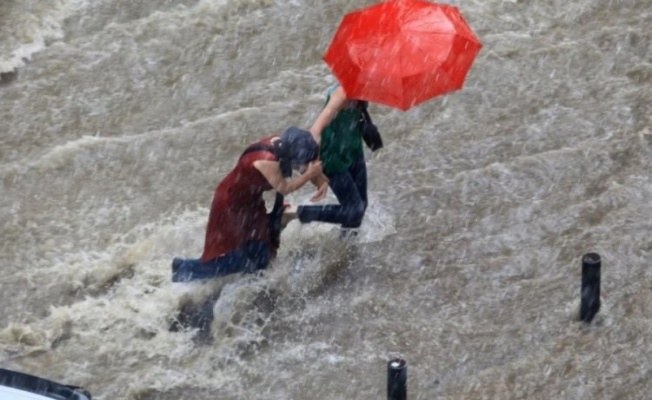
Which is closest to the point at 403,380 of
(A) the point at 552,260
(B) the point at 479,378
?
(B) the point at 479,378

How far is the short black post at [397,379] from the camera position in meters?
7.68

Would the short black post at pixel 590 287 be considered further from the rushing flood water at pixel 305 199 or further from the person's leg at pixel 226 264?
the person's leg at pixel 226 264

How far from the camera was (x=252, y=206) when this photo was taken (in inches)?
347

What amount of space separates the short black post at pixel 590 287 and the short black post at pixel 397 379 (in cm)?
178

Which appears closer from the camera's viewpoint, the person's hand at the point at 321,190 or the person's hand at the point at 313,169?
the person's hand at the point at 313,169

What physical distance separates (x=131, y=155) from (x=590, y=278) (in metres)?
4.90

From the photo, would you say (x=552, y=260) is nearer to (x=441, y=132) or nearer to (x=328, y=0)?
(x=441, y=132)

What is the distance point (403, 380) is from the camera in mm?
7781

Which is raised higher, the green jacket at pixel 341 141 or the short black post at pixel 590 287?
the green jacket at pixel 341 141

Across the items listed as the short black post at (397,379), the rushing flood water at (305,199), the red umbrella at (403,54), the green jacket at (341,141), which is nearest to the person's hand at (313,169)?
the green jacket at (341,141)

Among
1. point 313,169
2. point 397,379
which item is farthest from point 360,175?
point 397,379

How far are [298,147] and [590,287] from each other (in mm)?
2378

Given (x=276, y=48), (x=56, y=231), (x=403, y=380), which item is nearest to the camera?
(x=403, y=380)

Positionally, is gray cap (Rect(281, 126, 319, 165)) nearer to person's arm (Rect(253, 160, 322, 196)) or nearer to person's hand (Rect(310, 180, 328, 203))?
person's arm (Rect(253, 160, 322, 196))
